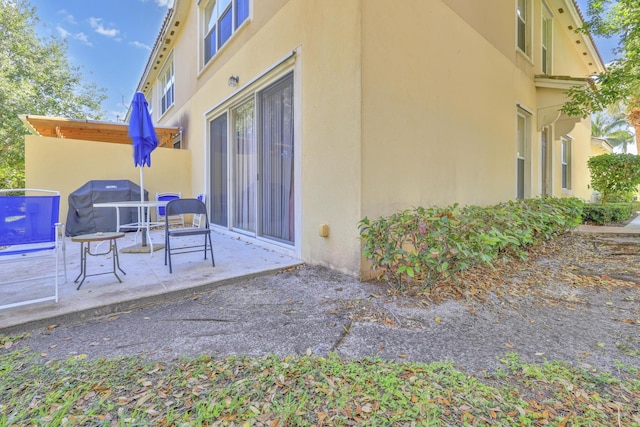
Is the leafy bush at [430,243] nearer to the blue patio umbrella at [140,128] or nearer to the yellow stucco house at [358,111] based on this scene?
the yellow stucco house at [358,111]

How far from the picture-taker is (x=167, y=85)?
11.5m

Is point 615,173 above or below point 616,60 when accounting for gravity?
below

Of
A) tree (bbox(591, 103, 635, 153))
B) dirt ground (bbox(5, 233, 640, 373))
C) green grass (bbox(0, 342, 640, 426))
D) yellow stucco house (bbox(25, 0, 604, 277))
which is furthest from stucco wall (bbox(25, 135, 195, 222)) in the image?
tree (bbox(591, 103, 635, 153))

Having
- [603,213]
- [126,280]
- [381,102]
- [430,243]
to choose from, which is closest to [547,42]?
[603,213]

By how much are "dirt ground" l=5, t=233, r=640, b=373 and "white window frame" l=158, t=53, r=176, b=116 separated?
9.77 metres

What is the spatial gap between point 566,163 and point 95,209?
13352mm

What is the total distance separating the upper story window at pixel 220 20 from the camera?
20.4ft

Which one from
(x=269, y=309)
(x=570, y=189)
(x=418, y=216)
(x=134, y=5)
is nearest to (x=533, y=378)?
(x=418, y=216)

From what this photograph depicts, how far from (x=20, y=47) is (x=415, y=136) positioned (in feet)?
61.5

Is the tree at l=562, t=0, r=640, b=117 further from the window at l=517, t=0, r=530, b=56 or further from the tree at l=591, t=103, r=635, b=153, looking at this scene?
the tree at l=591, t=103, r=635, b=153

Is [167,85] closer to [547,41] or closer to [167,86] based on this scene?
[167,86]

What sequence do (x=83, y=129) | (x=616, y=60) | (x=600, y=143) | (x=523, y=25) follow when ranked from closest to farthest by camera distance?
(x=616, y=60), (x=523, y=25), (x=83, y=129), (x=600, y=143)

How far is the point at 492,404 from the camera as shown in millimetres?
1514

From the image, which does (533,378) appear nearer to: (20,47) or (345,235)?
(345,235)
